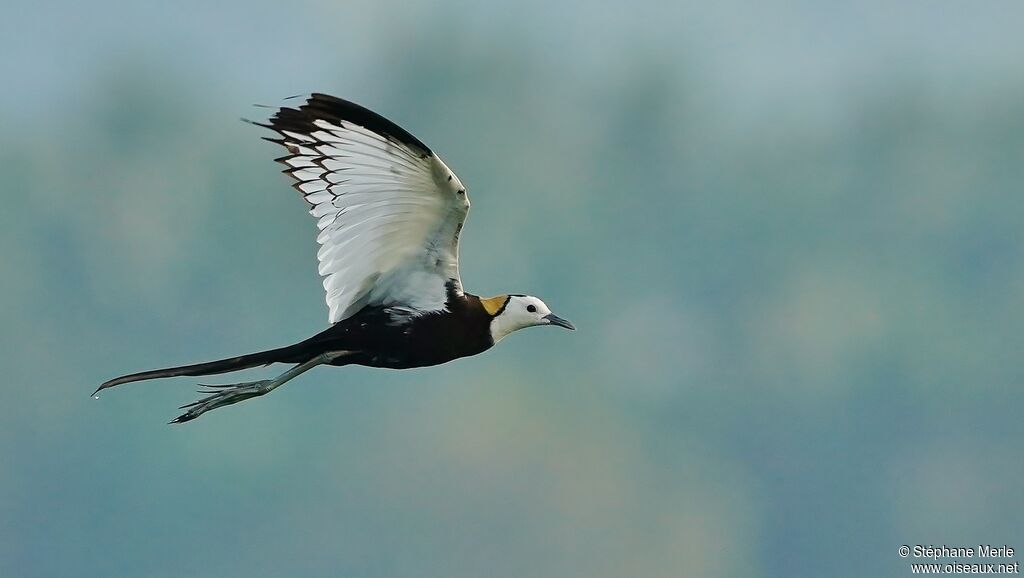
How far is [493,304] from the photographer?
53.0ft

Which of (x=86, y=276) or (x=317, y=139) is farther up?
(x=317, y=139)

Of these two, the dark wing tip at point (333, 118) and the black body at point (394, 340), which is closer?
the dark wing tip at point (333, 118)

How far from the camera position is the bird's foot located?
50.6 ft

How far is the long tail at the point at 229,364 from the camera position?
47.8 feet

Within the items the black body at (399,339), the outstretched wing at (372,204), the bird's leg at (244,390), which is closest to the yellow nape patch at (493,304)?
the black body at (399,339)

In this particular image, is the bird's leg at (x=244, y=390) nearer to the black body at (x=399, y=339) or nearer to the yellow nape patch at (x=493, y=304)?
the black body at (x=399, y=339)

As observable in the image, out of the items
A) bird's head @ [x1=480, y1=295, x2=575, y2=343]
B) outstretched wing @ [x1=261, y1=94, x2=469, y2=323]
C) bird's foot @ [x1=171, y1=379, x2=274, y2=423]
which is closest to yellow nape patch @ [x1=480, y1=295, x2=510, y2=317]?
bird's head @ [x1=480, y1=295, x2=575, y2=343]

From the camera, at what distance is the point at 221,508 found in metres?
151

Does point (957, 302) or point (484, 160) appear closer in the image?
point (957, 302)

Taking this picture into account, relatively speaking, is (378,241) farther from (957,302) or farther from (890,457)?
(957,302)

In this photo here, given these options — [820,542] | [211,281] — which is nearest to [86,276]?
[211,281]

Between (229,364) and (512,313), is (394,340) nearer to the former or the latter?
(512,313)

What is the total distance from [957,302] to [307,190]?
6684 inches

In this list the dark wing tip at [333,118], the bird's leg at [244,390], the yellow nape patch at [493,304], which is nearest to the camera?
the dark wing tip at [333,118]
